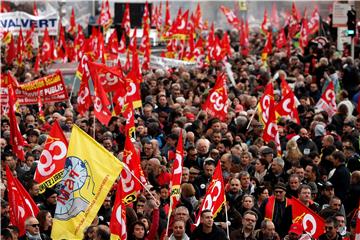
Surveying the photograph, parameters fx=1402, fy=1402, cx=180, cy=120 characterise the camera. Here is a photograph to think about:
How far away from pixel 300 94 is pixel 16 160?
29.9 feet

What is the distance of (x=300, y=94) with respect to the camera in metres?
26.1

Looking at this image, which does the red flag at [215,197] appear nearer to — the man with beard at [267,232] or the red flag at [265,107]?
the man with beard at [267,232]

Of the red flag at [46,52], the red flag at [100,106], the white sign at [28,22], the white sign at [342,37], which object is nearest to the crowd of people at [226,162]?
the red flag at [100,106]

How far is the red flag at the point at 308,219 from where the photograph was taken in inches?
541

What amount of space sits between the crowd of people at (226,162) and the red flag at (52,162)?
0.20 m

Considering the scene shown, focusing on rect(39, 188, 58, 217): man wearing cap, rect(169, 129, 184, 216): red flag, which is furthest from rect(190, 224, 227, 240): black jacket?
rect(39, 188, 58, 217): man wearing cap

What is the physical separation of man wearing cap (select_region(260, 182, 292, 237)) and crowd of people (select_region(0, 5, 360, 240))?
1 centimetres

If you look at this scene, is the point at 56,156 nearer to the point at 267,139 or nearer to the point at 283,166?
the point at 283,166

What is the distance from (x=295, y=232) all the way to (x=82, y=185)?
2094 mm

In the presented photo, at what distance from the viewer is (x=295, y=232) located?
13.5m

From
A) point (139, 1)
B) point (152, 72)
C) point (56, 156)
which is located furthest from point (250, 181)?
point (139, 1)

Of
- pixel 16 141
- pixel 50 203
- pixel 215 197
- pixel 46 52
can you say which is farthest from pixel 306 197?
pixel 46 52

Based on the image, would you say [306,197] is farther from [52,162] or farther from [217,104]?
[217,104]

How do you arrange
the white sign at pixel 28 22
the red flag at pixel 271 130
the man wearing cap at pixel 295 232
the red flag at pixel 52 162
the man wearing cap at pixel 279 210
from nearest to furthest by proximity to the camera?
the man wearing cap at pixel 295 232, the man wearing cap at pixel 279 210, the red flag at pixel 52 162, the red flag at pixel 271 130, the white sign at pixel 28 22
